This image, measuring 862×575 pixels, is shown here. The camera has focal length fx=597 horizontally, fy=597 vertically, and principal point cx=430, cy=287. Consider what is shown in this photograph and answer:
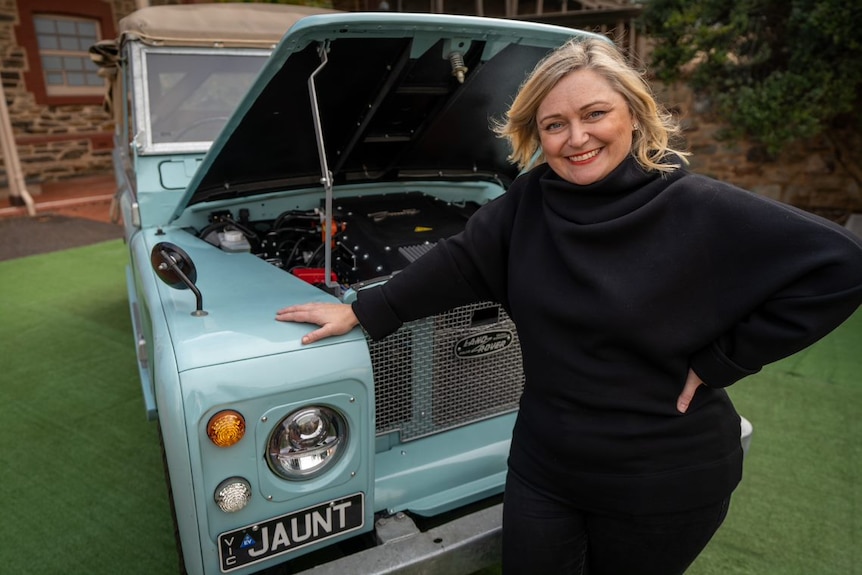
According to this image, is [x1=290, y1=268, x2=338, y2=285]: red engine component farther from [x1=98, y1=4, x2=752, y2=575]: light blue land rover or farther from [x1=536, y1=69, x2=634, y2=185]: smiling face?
[x1=536, y1=69, x2=634, y2=185]: smiling face

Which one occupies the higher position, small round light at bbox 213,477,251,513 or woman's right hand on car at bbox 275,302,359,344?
woman's right hand on car at bbox 275,302,359,344

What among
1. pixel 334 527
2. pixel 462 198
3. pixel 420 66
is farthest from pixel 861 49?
pixel 334 527

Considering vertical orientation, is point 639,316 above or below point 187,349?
above

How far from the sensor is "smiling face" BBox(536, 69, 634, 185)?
1343 millimetres

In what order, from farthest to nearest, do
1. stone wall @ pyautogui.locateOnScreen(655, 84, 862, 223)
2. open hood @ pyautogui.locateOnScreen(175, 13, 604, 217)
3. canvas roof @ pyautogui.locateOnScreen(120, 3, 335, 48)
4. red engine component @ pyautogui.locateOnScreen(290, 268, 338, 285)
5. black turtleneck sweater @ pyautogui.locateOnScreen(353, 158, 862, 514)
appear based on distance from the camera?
stone wall @ pyautogui.locateOnScreen(655, 84, 862, 223) → canvas roof @ pyautogui.locateOnScreen(120, 3, 335, 48) → red engine component @ pyautogui.locateOnScreen(290, 268, 338, 285) → open hood @ pyautogui.locateOnScreen(175, 13, 604, 217) → black turtleneck sweater @ pyautogui.locateOnScreen(353, 158, 862, 514)

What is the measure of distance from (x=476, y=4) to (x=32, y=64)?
24.3 ft

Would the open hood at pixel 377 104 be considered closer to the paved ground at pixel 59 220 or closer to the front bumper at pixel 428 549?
the front bumper at pixel 428 549

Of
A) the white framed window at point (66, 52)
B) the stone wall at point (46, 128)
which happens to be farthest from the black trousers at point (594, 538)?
the white framed window at point (66, 52)

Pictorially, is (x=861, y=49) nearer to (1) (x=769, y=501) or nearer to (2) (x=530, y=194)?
(1) (x=769, y=501)

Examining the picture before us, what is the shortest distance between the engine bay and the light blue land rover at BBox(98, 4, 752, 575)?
11 mm

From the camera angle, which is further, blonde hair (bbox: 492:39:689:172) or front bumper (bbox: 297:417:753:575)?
front bumper (bbox: 297:417:753:575)

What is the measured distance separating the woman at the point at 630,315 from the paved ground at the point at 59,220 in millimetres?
6667

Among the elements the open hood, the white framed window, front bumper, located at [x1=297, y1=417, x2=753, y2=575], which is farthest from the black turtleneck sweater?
Result: the white framed window

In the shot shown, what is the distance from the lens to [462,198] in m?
3.12
